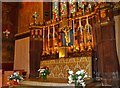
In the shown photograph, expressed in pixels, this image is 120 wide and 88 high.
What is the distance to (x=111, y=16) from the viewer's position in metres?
5.23

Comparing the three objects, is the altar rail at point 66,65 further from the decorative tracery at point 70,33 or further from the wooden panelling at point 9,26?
the wooden panelling at point 9,26

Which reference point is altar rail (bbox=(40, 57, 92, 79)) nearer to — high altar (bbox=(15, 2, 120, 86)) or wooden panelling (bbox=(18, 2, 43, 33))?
high altar (bbox=(15, 2, 120, 86))

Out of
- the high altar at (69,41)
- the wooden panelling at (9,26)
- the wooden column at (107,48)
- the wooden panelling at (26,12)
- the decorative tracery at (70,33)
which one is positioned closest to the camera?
the wooden column at (107,48)

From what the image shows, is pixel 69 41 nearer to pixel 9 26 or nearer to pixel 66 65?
pixel 66 65

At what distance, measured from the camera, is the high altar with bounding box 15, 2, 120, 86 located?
228 inches

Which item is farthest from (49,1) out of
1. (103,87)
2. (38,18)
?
(103,87)

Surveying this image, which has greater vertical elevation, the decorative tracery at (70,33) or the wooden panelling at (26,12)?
the wooden panelling at (26,12)

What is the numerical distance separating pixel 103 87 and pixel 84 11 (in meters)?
2.85

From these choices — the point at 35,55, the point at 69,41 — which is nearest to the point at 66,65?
the point at 69,41

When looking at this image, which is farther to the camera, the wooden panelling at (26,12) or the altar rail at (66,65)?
the wooden panelling at (26,12)

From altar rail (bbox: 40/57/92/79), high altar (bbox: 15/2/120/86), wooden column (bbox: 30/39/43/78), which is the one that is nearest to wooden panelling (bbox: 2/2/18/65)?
high altar (bbox: 15/2/120/86)

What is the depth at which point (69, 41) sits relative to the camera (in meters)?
6.90

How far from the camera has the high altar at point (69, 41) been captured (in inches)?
228

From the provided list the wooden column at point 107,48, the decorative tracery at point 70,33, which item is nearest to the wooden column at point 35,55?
the decorative tracery at point 70,33
